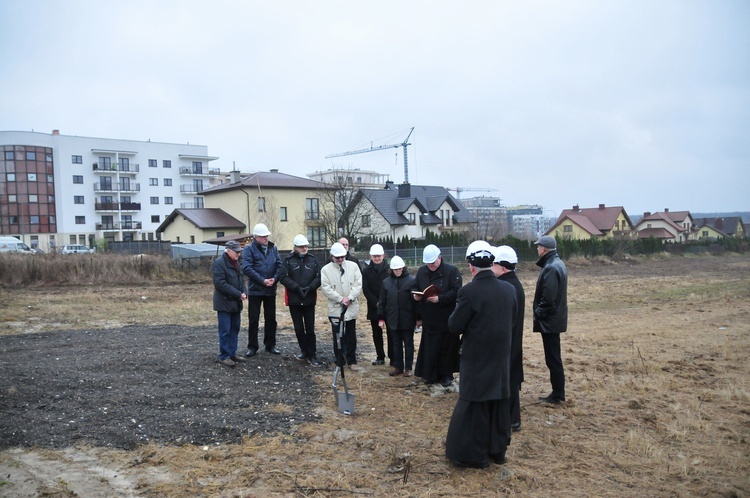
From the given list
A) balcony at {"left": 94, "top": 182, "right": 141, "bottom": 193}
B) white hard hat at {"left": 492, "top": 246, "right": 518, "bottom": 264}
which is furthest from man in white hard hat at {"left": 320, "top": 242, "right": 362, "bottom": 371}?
balcony at {"left": 94, "top": 182, "right": 141, "bottom": 193}

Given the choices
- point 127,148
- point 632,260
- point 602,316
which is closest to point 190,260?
point 602,316

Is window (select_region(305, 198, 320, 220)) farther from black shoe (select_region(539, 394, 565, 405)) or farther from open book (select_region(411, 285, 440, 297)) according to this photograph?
black shoe (select_region(539, 394, 565, 405))

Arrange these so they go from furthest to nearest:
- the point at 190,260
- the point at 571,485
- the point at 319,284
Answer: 1. the point at 190,260
2. the point at 319,284
3. the point at 571,485

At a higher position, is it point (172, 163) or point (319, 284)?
point (172, 163)

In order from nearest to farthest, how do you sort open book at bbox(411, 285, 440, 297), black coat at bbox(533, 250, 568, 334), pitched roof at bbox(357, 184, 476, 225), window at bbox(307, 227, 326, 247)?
black coat at bbox(533, 250, 568, 334) → open book at bbox(411, 285, 440, 297) → window at bbox(307, 227, 326, 247) → pitched roof at bbox(357, 184, 476, 225)

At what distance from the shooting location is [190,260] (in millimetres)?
28094

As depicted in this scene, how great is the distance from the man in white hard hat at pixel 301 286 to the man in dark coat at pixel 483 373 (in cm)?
414

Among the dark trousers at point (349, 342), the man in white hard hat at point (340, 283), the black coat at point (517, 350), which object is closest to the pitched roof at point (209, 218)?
the dark trousers at point (349, 342)

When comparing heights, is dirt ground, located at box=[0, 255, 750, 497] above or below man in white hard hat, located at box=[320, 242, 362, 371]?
below

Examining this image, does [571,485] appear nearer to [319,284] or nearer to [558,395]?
[558,395]

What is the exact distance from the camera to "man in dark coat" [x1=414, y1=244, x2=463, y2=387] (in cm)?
801

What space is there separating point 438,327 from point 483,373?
2756 millimetres

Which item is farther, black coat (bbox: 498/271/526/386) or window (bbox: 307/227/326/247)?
window (bbox: 307/227/326/247)

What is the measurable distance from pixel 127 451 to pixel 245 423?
1.25m
